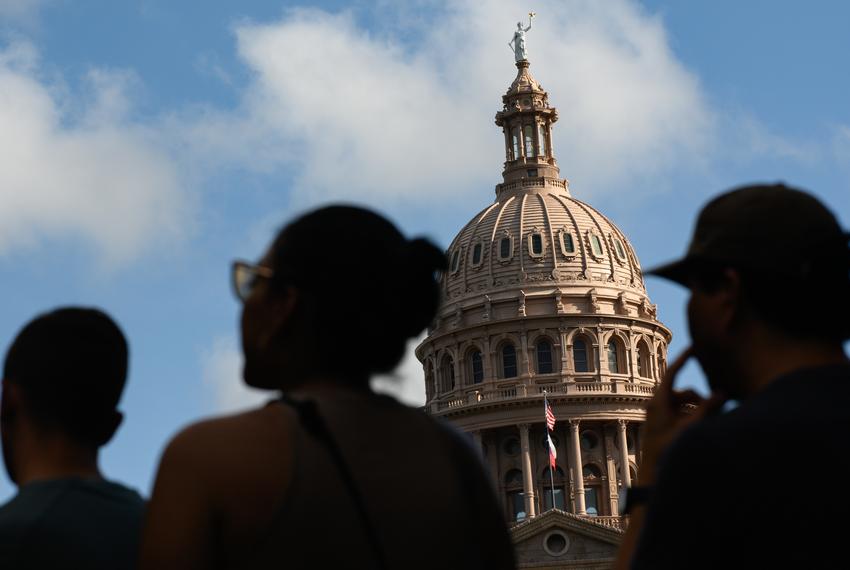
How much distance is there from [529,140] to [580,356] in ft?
52.3

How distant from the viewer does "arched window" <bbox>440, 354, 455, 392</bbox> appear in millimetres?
90500

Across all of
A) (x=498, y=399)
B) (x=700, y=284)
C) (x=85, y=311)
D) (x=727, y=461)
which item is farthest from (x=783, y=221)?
(x=498, y=399)

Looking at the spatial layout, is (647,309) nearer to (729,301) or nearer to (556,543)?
(556,543)

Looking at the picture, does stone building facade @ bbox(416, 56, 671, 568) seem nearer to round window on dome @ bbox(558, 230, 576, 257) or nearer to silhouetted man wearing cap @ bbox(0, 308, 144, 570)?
round window on dome @ bbox(558, 230, 576, 257)

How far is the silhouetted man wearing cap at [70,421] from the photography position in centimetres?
492

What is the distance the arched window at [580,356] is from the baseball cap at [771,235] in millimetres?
83639

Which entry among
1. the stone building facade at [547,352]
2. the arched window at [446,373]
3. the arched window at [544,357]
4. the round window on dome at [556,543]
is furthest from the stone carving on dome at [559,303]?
the round window on dome at [556,543]

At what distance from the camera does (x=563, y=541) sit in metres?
78.4

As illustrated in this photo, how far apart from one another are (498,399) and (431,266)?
8144cm

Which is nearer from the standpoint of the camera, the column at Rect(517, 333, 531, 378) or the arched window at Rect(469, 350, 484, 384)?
the column at Rect(517, 333, 531, 378)

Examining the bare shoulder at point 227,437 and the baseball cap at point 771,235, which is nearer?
the bare shoulder at point 227,437

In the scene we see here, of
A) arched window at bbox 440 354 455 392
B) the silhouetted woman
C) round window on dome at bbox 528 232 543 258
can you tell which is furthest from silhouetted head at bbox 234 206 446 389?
round window on dome at bbox 528 232 543 258

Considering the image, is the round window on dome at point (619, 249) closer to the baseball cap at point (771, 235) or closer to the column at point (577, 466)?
the column at point (577, 466)

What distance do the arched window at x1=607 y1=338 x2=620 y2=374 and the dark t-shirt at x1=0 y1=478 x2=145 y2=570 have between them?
276 feet
